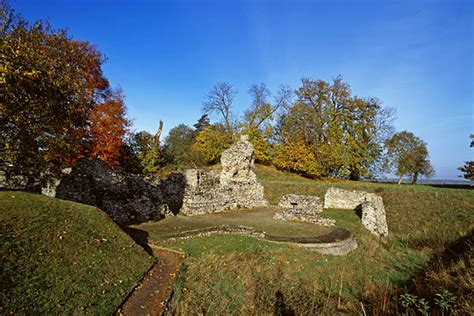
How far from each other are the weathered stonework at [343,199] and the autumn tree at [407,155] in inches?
792

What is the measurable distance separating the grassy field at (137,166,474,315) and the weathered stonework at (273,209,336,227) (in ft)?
5.11

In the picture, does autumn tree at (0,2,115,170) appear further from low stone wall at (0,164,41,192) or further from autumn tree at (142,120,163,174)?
autumn tree at (142,120,163,174)

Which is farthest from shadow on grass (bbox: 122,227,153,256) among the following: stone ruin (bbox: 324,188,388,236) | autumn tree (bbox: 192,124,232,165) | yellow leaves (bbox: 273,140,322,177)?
yellow leaves (bbox: 273,140,322,177)

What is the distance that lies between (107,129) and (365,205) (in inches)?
811

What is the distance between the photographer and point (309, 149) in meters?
36.1

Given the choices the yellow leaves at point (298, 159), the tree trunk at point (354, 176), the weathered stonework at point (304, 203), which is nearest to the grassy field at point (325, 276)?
the weathered stonework at point (304, 203)

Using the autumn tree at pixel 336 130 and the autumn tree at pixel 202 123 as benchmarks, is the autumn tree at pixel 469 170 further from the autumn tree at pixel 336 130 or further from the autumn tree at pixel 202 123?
the autumn tree at pixel 202 123

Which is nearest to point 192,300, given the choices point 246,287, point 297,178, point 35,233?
point 246,287

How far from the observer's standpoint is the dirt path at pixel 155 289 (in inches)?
211

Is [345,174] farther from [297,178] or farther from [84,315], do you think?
[84,315]

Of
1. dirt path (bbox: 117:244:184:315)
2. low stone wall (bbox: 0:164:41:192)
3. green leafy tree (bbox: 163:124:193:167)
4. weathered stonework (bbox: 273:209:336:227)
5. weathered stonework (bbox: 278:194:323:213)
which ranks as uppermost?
green leafy tree (bbox: 163:124:193:167)

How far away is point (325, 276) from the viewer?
8.73 m

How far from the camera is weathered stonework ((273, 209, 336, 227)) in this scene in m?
14.3

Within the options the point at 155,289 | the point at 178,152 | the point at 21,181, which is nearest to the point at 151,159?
the point at 178,152
